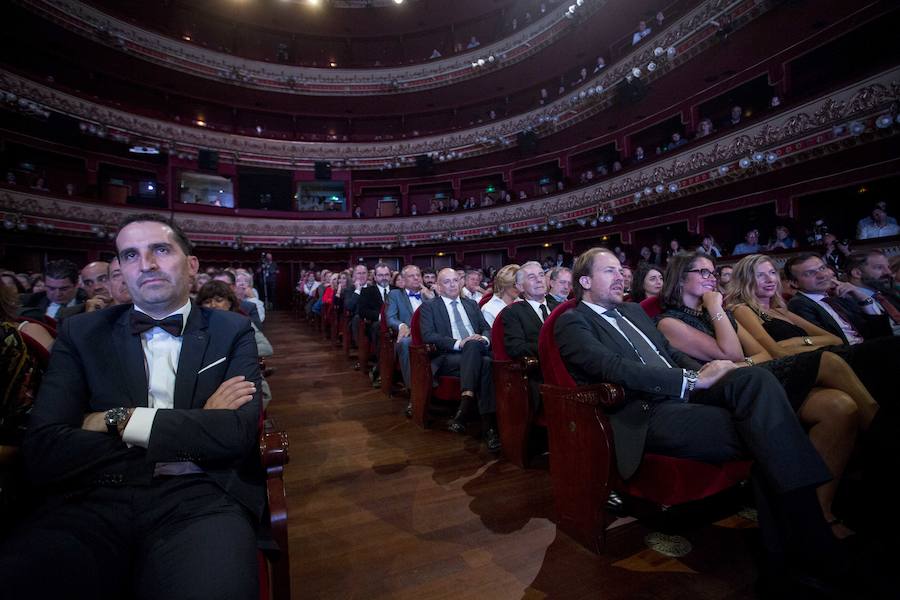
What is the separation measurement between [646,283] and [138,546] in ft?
9.57

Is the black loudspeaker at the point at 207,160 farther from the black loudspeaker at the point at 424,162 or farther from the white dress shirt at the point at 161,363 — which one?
the white dress shirt at the point at 161,363

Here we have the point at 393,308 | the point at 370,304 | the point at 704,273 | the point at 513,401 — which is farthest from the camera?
the point at 370,304

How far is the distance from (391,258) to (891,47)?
1319 centimetres

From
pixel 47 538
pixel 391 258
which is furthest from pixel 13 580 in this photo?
pixel 391 258

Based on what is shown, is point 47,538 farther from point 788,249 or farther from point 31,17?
point 31,17

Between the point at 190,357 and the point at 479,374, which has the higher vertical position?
the point at 190,357

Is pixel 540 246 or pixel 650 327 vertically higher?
pixel 540 246

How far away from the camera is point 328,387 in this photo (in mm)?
4203

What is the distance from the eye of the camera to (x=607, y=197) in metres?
10.4

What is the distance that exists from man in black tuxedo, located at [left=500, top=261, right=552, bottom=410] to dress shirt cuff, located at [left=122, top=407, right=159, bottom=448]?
5.41 ft

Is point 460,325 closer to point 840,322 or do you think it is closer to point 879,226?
point 840,322

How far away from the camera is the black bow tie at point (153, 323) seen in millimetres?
1139

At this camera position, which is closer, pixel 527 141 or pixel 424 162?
→ pixel 527 141

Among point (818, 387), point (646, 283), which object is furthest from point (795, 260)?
point (818, 387)
